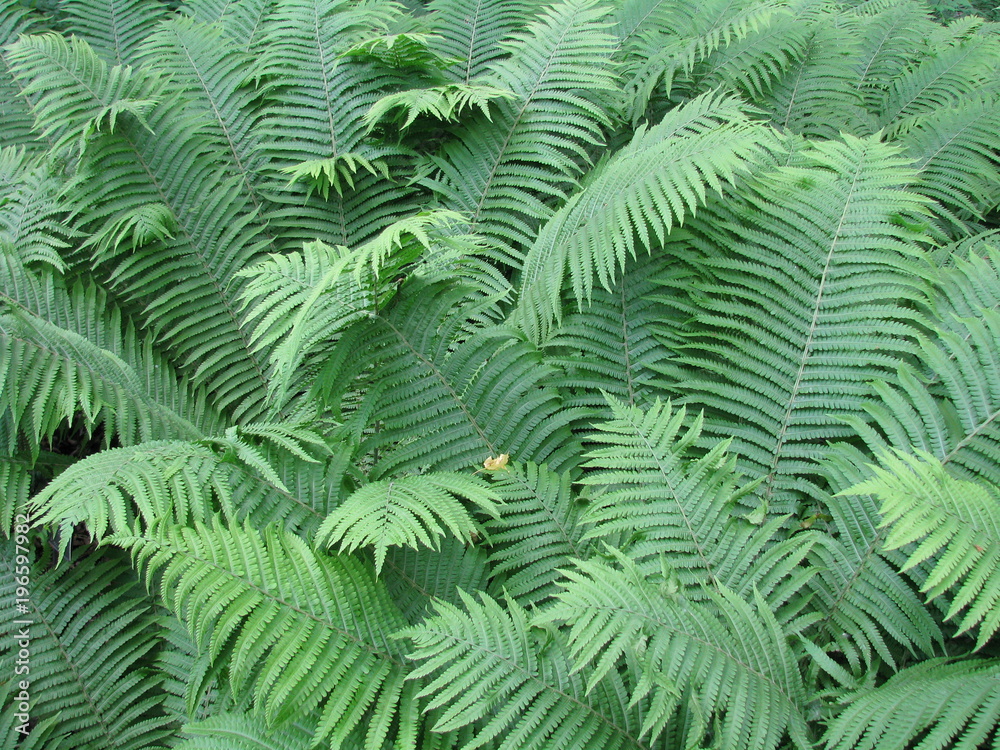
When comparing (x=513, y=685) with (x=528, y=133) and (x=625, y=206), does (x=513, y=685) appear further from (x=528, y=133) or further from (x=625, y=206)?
(x=528, y=133)

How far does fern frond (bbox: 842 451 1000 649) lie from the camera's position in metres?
1.16

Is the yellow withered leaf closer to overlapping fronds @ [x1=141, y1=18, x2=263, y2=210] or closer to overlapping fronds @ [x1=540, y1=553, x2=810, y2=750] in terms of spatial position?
overlapping fronds @ [x1=540, y1=553, x2=810, y2=750]

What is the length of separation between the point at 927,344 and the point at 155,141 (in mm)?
2477

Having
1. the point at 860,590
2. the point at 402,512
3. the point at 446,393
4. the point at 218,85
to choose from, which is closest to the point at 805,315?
the point at 860,590

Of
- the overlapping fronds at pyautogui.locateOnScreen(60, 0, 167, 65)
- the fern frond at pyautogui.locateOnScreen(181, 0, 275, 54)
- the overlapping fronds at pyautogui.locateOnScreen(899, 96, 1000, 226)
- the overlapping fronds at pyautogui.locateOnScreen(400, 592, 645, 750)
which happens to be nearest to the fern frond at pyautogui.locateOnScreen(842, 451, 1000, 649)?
the overlapping fronds at pyautogui.locateOnScreen(400, 592, 645, 750)

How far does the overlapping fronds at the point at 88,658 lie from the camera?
1784 millimetres

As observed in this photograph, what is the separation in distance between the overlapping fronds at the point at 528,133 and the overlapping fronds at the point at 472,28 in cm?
29

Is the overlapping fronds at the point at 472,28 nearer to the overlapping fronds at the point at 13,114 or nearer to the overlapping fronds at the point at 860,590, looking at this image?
the overlapping fronds at the point at 13,114

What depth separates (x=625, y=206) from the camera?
192 cm

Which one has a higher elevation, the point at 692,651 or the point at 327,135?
the point at 327,135

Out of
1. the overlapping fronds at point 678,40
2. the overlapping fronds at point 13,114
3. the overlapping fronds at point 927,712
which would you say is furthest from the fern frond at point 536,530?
the overlapping fronds at point 13,114

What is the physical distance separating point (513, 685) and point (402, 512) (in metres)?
0.42

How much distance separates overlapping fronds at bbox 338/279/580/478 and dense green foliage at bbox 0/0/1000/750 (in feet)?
0.03

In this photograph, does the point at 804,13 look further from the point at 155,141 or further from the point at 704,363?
the point at 155,141
